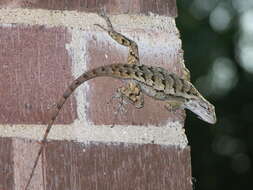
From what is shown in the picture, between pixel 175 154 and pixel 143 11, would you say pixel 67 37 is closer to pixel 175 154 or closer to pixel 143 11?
pixel 143 11

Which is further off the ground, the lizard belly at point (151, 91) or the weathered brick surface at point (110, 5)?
the weathered brick surface at point (110, 5)

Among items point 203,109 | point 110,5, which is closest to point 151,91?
point 110,5

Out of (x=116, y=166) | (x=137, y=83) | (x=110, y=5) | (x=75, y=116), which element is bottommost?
(x=116, y=166)

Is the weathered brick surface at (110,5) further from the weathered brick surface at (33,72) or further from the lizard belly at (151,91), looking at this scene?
the lizard belly at (151,91)

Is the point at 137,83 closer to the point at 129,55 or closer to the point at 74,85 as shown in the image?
the point at 129,55

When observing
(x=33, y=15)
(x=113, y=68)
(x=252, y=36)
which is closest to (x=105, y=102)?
(x=113, y=68)

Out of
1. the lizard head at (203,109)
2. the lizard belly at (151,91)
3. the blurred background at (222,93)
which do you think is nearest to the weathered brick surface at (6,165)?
the lizard belly at (151,91)

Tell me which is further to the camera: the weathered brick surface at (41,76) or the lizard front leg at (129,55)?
the lizard front leg at (129,55)
